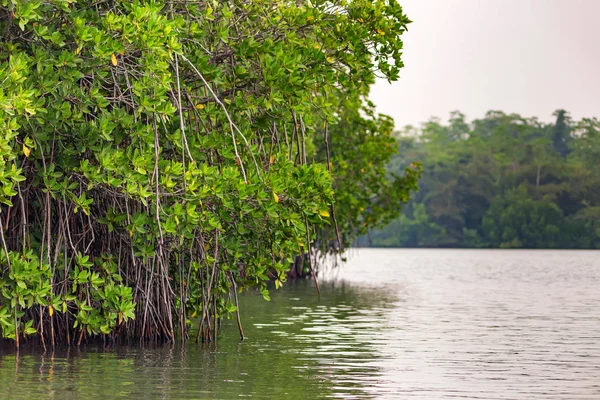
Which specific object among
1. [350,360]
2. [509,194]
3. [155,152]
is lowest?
[350,360]

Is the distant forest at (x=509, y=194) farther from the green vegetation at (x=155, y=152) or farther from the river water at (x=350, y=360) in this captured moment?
the green vegetation at (x=155, y=152)

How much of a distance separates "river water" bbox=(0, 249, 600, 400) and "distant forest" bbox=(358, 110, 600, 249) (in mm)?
61977

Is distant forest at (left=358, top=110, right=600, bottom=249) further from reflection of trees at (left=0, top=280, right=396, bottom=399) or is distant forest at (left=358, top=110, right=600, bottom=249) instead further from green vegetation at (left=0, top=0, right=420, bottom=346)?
green vegetation at (left=0, top=0, right=420, bottom=346)

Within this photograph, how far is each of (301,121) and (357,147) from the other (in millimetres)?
17029

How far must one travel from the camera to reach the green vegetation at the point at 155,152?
33.2 ft

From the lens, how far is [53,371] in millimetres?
9602

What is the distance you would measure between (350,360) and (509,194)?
2828 inches

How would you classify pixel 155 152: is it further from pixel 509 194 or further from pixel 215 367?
pixel 509 194

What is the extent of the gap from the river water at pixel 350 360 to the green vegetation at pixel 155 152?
2.14 ft

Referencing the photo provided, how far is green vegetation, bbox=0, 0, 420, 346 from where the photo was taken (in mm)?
10109

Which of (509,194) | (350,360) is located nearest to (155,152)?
(350,360)

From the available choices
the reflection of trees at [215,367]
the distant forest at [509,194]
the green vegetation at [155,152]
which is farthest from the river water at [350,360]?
the distant forest at [509,194]

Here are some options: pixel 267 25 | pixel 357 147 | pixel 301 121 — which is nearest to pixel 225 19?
pixel 267 25

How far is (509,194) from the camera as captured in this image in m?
81.4
